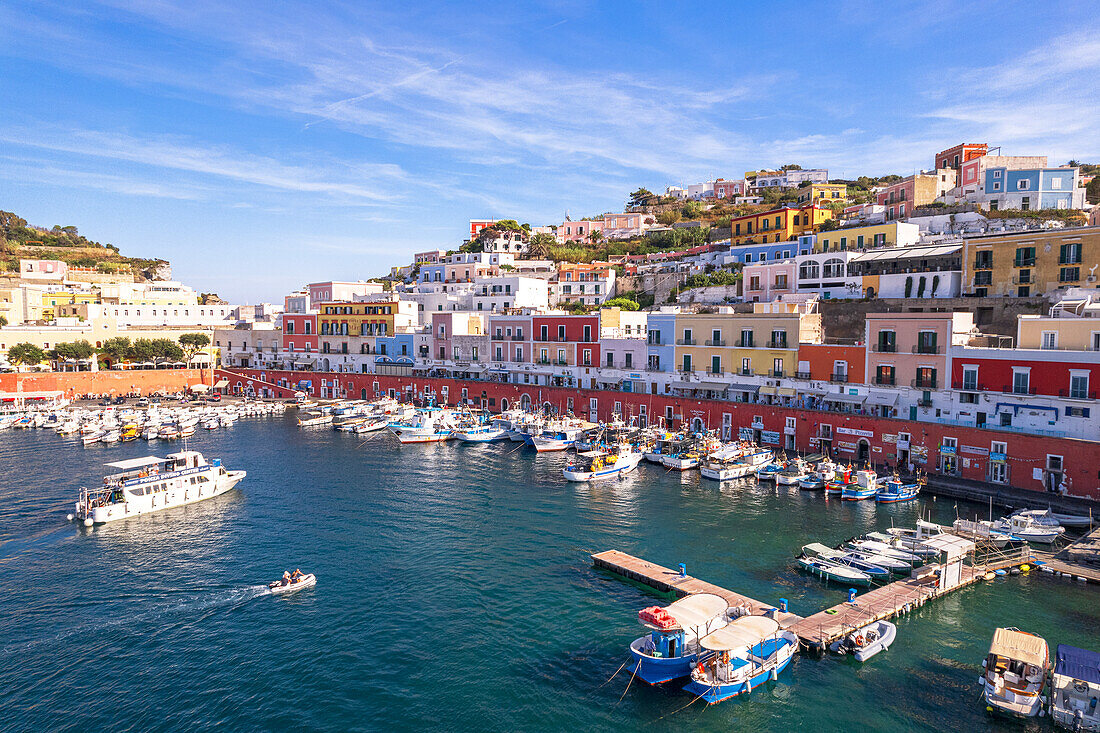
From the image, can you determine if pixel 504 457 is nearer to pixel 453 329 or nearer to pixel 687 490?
pixel 687 490

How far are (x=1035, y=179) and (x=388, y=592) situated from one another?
66.3 meters

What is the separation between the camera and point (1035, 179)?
58750 millimetres

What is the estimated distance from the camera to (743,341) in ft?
148

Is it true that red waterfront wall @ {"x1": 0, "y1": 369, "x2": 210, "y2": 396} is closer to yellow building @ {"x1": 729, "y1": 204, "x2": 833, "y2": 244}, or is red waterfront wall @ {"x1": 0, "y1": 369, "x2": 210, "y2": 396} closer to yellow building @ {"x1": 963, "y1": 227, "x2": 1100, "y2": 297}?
yellow building @ {"x1": 729, "y1": 204, "x2": 833, "y2": 244}

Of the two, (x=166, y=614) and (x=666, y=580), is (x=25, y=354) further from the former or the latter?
(x=666, y=580)

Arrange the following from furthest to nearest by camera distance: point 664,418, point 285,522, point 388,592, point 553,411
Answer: point 553,411 → point 664,418 → point 285,522 → point 388,592

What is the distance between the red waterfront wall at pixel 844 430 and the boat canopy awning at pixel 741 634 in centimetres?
2142

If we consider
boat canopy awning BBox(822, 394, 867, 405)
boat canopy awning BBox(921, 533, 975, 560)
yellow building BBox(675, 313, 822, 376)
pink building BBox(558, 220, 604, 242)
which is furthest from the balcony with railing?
pink building BBox(558, 220, 604, 242)

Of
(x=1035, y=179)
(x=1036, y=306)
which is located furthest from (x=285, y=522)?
(x=1035, y=179)

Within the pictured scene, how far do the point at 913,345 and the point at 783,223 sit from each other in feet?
105

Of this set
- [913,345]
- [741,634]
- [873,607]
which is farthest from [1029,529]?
[741,634]

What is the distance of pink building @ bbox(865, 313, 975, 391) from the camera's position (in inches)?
1399

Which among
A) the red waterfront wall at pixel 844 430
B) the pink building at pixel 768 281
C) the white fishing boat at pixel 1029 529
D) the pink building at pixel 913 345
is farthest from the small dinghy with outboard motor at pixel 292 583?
the pink building at pixel 768 281

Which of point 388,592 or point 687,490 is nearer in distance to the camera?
point 388,592
